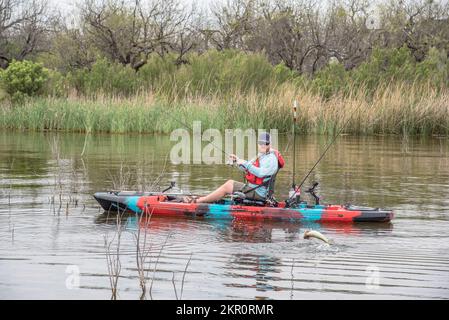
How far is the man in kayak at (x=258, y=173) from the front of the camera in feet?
44.0

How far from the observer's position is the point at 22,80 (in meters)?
33.8

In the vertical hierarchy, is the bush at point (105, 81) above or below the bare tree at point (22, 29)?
below

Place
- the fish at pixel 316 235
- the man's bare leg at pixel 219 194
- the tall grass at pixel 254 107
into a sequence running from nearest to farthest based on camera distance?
the fish at pixel 316 235, the man's bare leg at pixel 219 194, the tall grass at pixel 254 107

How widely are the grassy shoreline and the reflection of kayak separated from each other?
15.5 metres

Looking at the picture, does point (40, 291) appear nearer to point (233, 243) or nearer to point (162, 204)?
point (233, 243)

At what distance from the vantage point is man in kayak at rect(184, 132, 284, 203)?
1342cm

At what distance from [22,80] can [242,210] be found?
21895 mm

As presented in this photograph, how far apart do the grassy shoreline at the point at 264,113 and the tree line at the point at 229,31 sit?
47.2 feet

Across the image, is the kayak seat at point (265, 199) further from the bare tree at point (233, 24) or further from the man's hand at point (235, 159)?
the bare tree at point (233, 24)

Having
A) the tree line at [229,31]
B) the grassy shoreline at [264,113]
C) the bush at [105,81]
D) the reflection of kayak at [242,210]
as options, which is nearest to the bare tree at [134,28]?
the tree line at [229,31]

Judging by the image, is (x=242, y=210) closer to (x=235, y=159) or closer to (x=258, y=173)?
(x=258, y=173)

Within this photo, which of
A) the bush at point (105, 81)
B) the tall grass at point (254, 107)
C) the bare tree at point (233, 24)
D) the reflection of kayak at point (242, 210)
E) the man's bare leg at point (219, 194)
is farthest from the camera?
the bare tree at point (233, 24)

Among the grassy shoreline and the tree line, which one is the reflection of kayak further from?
the tree line

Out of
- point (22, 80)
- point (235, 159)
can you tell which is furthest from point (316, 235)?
point (22, 80)
